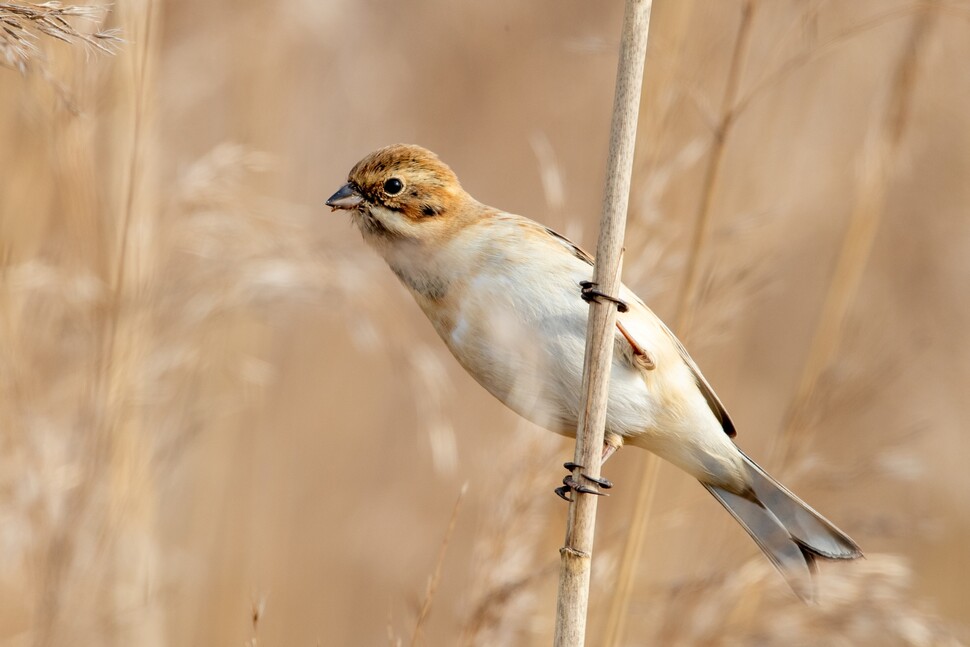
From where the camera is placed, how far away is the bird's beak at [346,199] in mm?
2102

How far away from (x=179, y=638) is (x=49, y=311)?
106cm

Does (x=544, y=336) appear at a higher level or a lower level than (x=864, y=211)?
lower

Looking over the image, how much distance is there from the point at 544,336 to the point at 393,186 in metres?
0.45

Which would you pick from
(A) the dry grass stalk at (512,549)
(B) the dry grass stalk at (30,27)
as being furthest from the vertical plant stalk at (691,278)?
(B) the dry grass stalk at (30,27)

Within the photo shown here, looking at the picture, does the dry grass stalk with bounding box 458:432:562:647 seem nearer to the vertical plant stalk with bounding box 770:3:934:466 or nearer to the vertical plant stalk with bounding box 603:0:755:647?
the vertical plant stalk with bounding box 603:0:755:647

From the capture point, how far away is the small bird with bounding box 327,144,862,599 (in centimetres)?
199

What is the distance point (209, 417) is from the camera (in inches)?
100

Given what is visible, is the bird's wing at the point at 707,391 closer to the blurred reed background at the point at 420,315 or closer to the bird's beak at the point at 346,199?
the blurred reed background at the point at 420,315

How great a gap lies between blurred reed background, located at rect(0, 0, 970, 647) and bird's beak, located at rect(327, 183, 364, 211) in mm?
315

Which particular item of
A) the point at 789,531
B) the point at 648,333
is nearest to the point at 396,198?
the point at 648,333

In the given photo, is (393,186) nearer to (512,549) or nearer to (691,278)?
(691,278)

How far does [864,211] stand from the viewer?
8.11 ft

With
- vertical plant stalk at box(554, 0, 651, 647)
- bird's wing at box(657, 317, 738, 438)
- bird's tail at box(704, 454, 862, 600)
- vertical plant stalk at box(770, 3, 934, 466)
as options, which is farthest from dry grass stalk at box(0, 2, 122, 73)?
vertical plant stalk at box(770, 3, 934, 466)

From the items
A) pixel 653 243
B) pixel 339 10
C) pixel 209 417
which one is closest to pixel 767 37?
pixel 653 243
